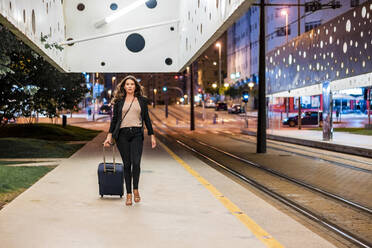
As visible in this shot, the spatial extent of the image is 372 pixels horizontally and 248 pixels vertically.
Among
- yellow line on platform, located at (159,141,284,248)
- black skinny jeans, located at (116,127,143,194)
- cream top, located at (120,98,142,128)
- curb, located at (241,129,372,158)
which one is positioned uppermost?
cream top, located at (120,98,142,128)

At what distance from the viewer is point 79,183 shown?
12039mm

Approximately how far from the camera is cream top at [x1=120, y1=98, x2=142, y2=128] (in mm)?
9062

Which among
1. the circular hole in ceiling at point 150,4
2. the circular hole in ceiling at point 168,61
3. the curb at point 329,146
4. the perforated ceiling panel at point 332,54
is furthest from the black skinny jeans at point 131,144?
the perforated ceiling panel at point 332,54

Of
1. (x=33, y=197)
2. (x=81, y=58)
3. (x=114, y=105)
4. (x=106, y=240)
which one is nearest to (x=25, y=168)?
(x=81, y=58)

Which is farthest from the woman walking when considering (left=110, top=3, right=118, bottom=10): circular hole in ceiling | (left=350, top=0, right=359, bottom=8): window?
(left=350, top=0, right=359, bottom=8): window

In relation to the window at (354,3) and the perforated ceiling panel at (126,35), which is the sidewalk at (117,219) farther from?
the window at (354,3)

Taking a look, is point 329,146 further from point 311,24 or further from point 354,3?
point 311,24

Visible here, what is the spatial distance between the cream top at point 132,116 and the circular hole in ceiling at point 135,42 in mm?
7409

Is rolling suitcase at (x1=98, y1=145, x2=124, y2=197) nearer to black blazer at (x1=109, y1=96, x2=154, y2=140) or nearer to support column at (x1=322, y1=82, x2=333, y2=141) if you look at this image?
black blazer at (x1=109, y1=96, x2=154, y2=140)

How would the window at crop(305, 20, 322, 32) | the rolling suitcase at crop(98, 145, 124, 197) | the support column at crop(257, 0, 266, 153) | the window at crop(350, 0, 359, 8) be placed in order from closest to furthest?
the rolling suitcase at crop(98, 145, 124, 197), the support column at crop(257, 0, 266, 153), the window at crop(350, 0, 359, 8), the window at crop(305, 20, 322, 32)

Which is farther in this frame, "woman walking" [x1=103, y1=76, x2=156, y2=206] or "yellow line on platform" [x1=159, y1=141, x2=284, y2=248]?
"woman walking" [x1=103, y1=76, x2=156, y2=206]

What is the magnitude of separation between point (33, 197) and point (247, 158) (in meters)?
11.7

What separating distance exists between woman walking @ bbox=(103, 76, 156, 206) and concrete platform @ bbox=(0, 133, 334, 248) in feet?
2.39

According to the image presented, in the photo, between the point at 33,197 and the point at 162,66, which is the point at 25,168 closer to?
the point at 162,66
